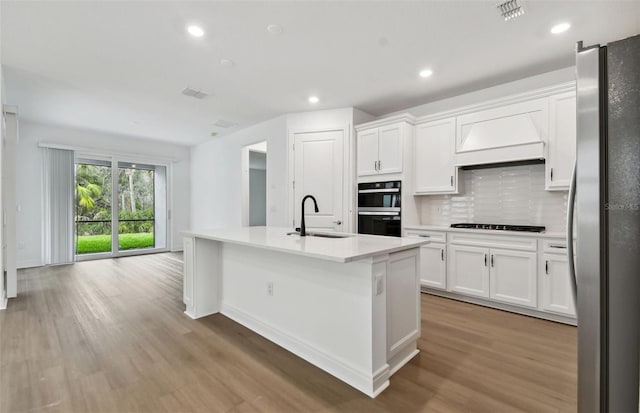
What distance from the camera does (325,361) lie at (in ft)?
6.94

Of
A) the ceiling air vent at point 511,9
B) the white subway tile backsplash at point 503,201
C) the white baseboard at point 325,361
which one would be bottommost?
the white baseboard at point 325,361

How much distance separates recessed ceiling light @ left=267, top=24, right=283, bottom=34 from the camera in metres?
2.53

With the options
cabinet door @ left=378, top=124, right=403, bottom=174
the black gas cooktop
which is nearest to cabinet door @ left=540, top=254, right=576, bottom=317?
the black gas cooktop

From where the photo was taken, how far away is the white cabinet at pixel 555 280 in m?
2.89

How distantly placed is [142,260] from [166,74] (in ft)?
13.8

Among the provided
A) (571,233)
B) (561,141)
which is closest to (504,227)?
(561,141)

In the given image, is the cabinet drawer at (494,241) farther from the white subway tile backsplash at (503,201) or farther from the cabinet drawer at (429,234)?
the white subway tile backsplash at (503,201)

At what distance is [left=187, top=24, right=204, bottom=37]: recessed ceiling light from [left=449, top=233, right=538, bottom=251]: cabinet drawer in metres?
3.40

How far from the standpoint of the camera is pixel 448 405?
173 centimetres

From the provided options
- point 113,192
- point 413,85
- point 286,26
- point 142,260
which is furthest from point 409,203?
point 113,192

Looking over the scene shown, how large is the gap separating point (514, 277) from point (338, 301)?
225 centimetres

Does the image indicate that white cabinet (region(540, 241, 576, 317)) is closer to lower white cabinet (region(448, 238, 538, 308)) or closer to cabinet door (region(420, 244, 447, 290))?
lower white cabinet (region(448, 238, 538, 308))

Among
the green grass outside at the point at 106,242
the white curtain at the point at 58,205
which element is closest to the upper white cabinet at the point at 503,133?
the green grass outside at the point at 106,242

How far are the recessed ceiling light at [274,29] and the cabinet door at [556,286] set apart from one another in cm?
334
